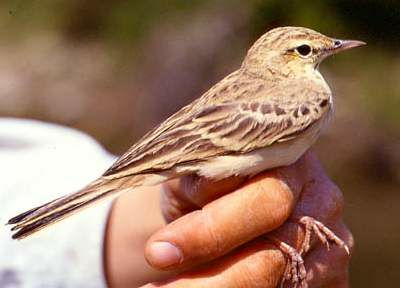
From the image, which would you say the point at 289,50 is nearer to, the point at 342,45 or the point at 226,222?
the point at 342,45

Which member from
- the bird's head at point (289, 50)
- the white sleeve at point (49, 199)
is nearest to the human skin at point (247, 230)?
the bird's head at point (289, 50)

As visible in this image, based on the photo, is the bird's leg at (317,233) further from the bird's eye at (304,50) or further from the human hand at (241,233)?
the bird's eye at (304,50)

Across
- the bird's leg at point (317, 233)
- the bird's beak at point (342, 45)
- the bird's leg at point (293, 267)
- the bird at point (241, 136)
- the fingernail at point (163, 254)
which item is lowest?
the bird's leg at point (293, 267)

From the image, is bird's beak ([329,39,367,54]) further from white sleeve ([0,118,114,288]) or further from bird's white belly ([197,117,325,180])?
white sleeve ([0,118,114,288])

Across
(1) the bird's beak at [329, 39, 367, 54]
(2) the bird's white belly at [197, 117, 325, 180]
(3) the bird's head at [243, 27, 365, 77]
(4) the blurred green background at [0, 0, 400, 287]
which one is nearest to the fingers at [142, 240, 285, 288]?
(2) the bird's white belly at [197, 117, 325, 180]

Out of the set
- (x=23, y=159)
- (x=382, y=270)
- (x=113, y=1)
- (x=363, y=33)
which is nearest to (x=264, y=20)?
(x=363, y=33)
